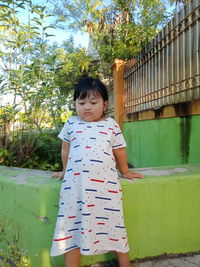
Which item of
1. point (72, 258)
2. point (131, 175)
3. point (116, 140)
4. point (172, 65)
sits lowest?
point (72, 258)

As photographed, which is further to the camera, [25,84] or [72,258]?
[25,84]

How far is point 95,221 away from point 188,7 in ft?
9.12

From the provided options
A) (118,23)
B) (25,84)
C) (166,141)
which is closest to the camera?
(25,84)

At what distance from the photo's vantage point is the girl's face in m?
1.51

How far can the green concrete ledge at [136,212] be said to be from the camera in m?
1.56

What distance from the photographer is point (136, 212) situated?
5.54ft

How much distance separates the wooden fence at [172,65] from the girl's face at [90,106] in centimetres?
155

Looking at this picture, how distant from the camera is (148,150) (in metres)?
4.06

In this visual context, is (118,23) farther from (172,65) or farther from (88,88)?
(88,88)

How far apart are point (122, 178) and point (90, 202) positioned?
0.37 m

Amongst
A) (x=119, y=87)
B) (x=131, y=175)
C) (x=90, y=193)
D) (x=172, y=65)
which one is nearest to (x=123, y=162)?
(x=131, y=175)

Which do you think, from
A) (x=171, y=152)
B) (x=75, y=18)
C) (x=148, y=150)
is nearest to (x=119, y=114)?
(x=148, y=150)

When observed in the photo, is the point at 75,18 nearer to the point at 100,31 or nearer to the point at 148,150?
the point at 100,31

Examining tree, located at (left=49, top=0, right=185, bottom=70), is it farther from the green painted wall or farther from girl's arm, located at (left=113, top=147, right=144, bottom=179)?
girl's arm, located at (left=113, top=147, right=144, bottom=179)
